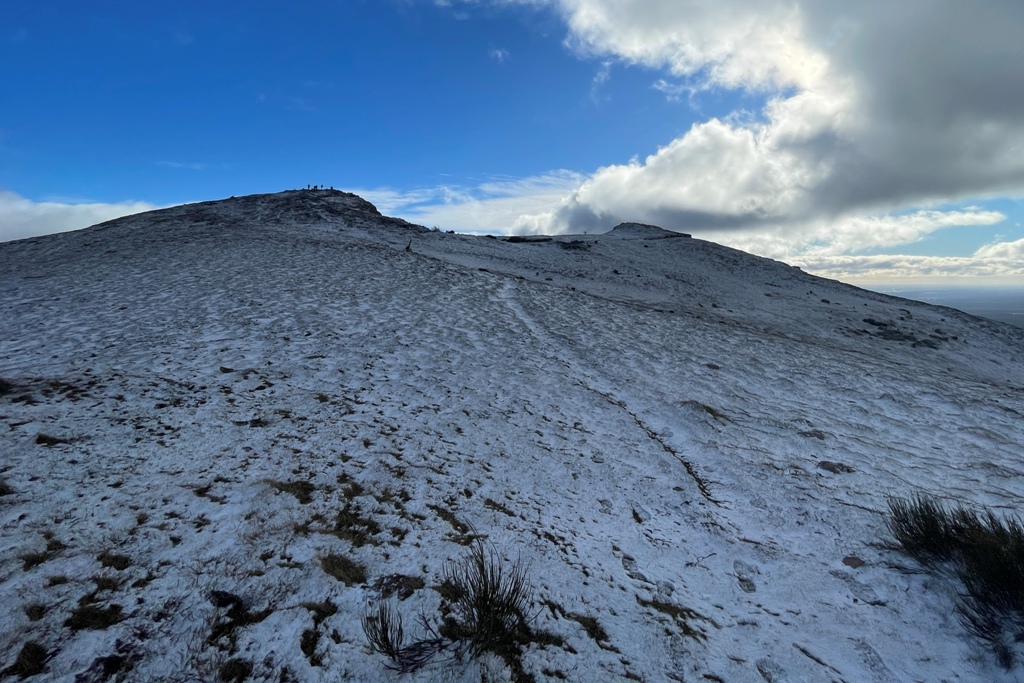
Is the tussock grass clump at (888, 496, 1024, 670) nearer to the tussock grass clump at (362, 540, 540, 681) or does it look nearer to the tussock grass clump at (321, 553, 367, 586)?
the tussock grass clump at (362, 540, 540, 681)

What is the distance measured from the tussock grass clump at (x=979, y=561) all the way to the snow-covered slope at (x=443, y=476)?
213 millimetres

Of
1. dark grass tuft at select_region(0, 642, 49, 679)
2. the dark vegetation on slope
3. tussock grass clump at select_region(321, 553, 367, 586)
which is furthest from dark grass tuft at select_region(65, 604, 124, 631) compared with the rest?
the dark vegetation on slope

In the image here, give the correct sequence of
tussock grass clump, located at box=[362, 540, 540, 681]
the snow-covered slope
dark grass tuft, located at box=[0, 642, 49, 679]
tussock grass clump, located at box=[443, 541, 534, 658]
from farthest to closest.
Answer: the snow-covered slope < tussock grass clump, located at box=[443, 541, 534, 658] < tussock grass clump, located at box=[362, 540, 540, 681] < dark grass tuft, located at box=[0, 642, 49, 679]

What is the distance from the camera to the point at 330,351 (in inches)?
415

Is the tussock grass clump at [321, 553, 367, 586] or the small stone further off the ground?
the tussock grass clump at [321, 553, 367, 586]

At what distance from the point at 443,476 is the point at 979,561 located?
594 cm

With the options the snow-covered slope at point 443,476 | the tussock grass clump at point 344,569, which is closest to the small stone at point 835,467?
the snow-covered slope at point 443,476

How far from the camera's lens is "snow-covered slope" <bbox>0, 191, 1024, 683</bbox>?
154 inches

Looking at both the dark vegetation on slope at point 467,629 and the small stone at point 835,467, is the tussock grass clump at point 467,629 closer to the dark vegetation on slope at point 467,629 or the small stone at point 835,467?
the dark vegetation on slope at point 467,629

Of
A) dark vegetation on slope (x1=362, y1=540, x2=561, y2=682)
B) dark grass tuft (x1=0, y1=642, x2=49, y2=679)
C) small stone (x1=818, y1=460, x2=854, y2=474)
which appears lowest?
small stone (x1=818, y1=460, x2=854, y2=474)

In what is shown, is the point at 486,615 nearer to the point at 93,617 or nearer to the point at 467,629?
the point at 467,629

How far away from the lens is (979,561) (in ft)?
16.1

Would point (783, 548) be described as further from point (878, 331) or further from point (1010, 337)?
point (1010, 337)

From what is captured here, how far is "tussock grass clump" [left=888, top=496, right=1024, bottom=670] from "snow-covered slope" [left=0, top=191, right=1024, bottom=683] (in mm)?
213
